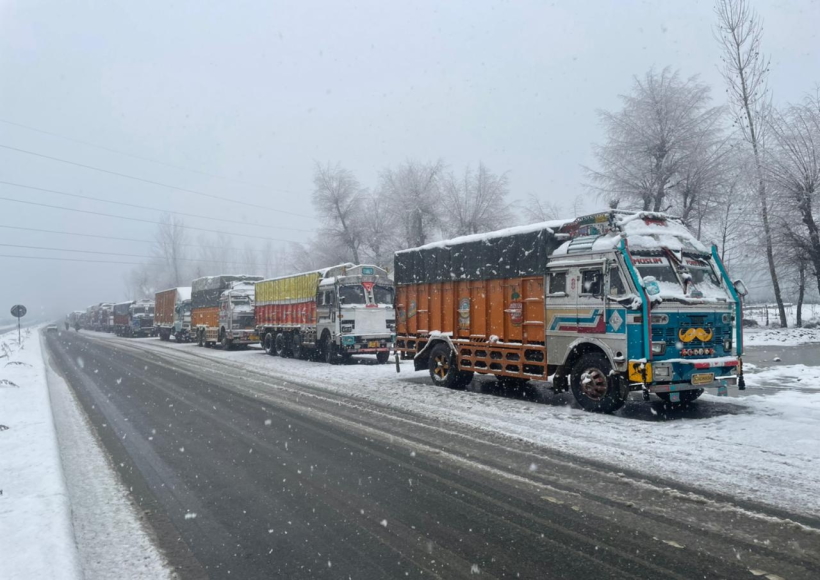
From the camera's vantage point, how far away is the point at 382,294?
861 inches

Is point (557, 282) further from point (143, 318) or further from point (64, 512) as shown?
point (143, 318)

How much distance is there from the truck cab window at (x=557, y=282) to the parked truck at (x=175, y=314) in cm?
3390

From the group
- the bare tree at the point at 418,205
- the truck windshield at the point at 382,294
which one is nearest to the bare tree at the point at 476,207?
the bare tree at the point at 418,205

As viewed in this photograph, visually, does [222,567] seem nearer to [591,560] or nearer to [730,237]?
[591,560]

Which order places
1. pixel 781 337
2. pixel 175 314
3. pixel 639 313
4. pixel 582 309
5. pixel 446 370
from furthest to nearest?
pixel 175 314 → pixel 781 337 → pixel 446 370 → pixel 582 309 → pixel 639 313

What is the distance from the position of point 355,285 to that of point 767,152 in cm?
2087

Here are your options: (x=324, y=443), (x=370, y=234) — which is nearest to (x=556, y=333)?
(x=324, y=443)

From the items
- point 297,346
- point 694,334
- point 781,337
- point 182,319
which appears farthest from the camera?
point 182,319

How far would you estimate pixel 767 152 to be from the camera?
28.2 meters

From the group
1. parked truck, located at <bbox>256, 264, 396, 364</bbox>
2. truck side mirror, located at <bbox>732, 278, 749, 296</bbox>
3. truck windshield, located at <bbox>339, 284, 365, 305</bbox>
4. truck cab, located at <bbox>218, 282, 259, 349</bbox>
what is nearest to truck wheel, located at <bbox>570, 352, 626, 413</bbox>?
truck side mirror, located at <bbox>732, 278, 749, 296</bbox>

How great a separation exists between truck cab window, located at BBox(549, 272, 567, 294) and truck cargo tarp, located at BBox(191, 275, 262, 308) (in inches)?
991

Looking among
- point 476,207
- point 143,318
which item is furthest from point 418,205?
point 143,318

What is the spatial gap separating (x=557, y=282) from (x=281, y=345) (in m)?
17.2

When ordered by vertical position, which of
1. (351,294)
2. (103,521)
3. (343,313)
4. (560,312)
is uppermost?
(351,294)
